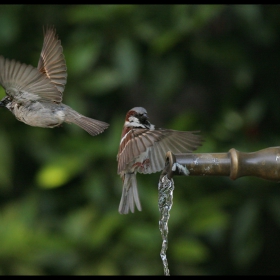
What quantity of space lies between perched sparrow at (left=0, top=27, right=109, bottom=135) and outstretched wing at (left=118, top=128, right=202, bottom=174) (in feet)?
0.55

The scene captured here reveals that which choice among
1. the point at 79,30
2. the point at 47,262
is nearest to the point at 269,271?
the point at 47,262

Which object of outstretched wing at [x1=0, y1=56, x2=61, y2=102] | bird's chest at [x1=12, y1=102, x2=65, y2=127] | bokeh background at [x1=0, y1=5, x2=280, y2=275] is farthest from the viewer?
bokeh background at [x1=0, y1=5, x2=280, y2=275]

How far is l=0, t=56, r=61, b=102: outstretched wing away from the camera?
2.07 m

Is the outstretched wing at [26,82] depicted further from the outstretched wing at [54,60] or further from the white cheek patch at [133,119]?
the white cheek patch at [133,119]

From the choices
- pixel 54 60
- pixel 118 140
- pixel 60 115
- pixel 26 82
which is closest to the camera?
pixel 26 82

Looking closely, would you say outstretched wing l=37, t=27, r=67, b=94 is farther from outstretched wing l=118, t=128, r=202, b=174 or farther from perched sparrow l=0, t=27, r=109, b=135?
outstretched wing l=118, t=128, r=202, b=174

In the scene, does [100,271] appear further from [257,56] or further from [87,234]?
[257,56]

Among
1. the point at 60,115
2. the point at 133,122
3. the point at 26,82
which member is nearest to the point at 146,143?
the point at 133,122

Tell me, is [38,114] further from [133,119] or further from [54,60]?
[133,119]

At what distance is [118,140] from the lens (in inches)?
152

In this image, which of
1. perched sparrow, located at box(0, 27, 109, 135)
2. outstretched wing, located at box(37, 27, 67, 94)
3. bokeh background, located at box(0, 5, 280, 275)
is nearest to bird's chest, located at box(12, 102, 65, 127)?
perched sparrow, located at box(0, 27, 109, 135)

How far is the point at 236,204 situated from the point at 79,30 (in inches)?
58.5

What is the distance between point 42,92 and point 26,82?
0.23 ft

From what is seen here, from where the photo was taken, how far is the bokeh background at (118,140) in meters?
3.85
